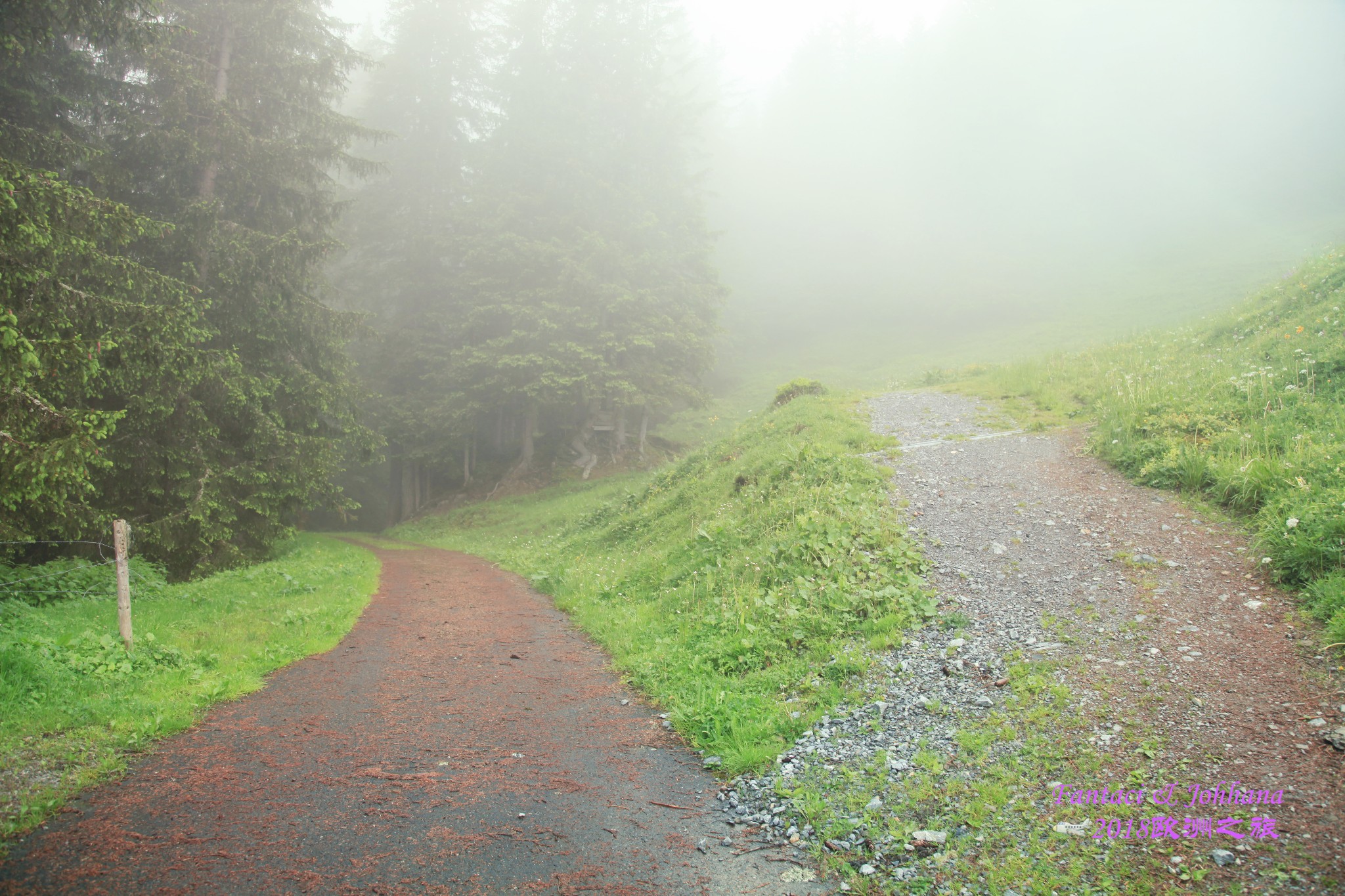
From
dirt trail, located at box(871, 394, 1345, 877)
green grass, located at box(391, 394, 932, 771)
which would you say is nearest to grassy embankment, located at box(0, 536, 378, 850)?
green grass, located at box(391, 394, 932, 771)

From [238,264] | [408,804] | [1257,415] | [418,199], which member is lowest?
[408,804]

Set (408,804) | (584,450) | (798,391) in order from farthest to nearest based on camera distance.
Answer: (584,450) < (798,391) < (408,804)

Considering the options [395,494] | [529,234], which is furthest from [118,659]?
[395,494]

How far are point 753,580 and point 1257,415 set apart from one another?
22.7ft

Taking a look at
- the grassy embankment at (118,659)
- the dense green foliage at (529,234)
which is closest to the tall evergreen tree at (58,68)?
the grassy embankment at (118,659)

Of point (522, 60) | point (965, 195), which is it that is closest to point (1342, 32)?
point (965, 195)

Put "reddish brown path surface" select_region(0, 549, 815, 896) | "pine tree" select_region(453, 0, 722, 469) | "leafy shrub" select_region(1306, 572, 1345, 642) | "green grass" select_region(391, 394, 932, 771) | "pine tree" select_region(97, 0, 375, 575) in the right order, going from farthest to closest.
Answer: "pine tree" select_region(453, 0, 722, 469) < "pine tree" select_region(97, 0, 375, 575) < "green grass" select_region(391, 394, 932, 771) < "leafy shrub" select_region(1306, 572, 1345, 642) < "reddish brown path surface" select_region(0, 549, 815, 896)

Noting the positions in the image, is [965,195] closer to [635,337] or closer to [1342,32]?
[1342,32]

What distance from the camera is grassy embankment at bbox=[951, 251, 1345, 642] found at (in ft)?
18.0

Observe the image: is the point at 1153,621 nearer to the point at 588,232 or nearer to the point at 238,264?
the point at 238,264

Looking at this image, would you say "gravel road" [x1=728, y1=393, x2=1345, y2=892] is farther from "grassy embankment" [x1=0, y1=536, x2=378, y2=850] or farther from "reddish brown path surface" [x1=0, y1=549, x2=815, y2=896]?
"grassy embankment" [x1=0, y1=536, x2=378, y2=850]

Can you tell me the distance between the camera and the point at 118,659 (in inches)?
249

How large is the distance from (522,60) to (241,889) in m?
31.5

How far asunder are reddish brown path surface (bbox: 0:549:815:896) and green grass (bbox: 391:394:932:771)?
68 cm
